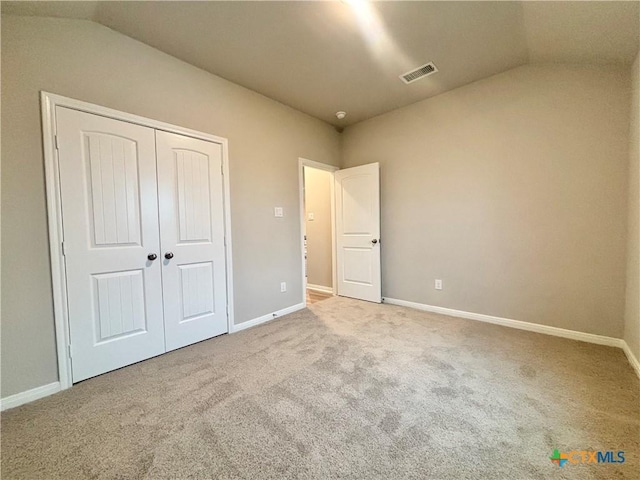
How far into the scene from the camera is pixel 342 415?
58.6 inches

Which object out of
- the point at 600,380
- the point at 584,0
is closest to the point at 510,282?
the point at 600,380

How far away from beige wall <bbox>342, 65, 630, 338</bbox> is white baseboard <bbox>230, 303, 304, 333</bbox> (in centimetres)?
146

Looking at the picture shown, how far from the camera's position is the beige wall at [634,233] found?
1.96 m

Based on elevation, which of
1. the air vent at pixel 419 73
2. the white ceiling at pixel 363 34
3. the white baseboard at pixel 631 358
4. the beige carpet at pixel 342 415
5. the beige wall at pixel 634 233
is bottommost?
the beige carpet at pixel 342 415

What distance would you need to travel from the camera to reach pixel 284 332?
2.74 metres

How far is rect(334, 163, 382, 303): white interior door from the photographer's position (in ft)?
12.1

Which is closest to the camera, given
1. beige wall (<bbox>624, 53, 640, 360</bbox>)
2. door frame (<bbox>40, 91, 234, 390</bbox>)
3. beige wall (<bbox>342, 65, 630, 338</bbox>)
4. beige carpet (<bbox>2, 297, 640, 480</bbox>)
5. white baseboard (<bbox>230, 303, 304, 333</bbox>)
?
beige carpet (<bbox>2, 297, 640, 480</bbox>)

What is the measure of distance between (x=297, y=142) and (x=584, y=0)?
108 inches

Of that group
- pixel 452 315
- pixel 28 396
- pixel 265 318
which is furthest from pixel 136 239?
pixel 452 315

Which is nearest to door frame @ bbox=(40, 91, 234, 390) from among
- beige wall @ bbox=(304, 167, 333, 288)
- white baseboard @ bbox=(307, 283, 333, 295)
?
beige wall @ bbox=(304, 167, 333, 288)

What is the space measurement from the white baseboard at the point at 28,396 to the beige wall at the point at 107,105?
0.13 ft

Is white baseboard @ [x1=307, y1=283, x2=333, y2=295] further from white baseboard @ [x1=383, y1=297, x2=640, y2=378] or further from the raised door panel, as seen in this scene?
the raised door panel

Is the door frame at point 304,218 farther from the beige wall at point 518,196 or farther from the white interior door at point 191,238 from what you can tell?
the white interior door at point 191,238

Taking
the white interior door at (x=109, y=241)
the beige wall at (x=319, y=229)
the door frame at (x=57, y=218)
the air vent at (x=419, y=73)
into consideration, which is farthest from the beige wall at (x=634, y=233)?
the door frame at (x=57, y=218)
